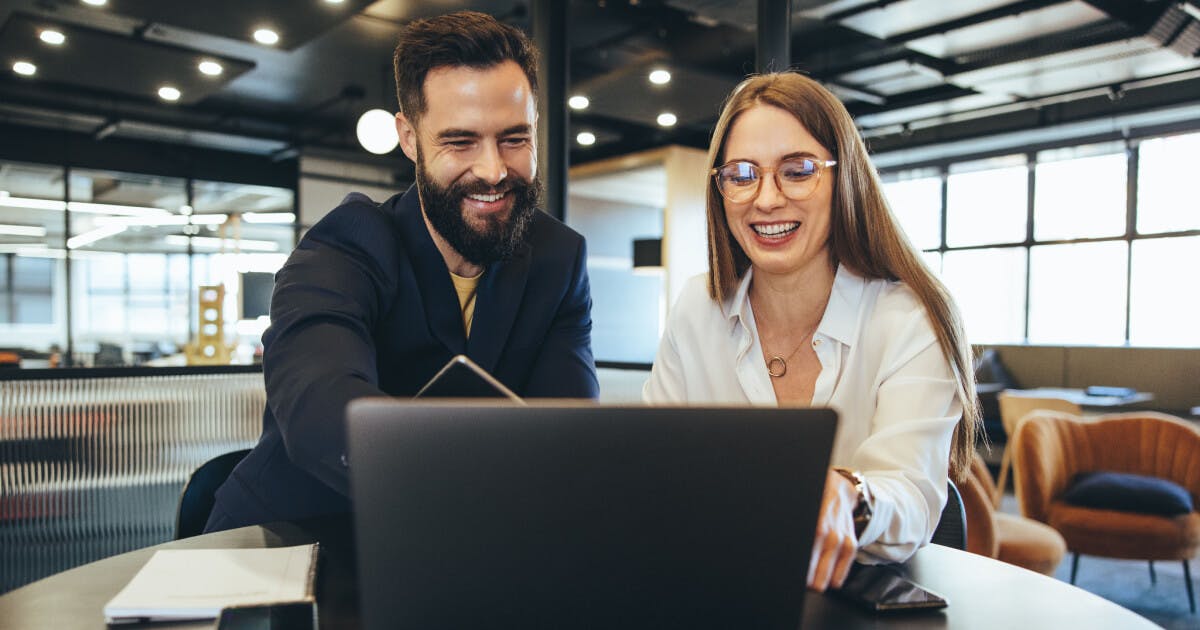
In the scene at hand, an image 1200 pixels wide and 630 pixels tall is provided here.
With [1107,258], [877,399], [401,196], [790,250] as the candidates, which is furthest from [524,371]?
[1107,258]

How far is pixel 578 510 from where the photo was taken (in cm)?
56

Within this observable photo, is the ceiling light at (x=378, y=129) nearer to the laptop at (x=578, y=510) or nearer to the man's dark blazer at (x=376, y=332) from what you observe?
the man's dark blazer at (x=376, y=332)

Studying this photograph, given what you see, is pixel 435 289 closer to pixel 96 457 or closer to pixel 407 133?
pixel 407 133

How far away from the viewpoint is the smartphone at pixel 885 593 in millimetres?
902

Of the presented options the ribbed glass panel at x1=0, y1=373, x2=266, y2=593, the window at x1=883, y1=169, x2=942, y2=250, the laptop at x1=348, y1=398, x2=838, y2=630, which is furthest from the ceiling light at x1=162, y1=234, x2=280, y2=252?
the laptop at x1=348, y1=398, x2=838, y2=630

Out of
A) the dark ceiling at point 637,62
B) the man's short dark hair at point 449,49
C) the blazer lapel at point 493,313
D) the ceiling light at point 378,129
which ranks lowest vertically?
the blazer lapel at point 493,313

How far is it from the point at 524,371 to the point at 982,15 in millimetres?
4476

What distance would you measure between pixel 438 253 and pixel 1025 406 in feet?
18.2

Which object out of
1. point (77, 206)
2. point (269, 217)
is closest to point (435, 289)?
point (77, 206)

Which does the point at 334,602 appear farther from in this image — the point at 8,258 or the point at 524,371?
the point at 8,258

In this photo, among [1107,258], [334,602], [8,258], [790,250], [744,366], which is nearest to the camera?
[334,602]

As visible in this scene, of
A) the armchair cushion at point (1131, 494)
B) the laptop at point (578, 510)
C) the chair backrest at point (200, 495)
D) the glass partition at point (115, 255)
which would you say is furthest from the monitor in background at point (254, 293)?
the laptop at point (578, 510)

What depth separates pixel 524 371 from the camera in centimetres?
164

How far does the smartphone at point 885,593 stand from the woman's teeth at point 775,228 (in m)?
Answer: 0.69
